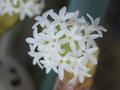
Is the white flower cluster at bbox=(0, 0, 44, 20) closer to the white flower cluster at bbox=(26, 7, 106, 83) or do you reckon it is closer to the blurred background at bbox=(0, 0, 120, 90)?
the blurred background at bbox=(0, 0, 120, 90)

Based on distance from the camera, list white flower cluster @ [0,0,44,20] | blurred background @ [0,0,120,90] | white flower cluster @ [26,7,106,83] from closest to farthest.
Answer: white flower cluster @ [26,7,106,83], white flower cluster @ [0,0,44,20], blurred background @ [0,0,120,90]

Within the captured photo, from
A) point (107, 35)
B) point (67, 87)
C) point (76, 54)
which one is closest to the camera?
point (76, 54)

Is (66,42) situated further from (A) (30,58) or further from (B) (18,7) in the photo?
(A) (30,58)

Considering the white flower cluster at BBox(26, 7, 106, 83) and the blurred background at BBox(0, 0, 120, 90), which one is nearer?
the white flower cluster at BBox(26, 7, 106, 83)

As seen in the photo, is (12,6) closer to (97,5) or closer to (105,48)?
(97,5)

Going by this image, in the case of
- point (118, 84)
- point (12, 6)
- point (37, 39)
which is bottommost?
point (118, 84)

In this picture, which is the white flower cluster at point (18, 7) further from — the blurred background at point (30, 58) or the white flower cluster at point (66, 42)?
the white flower cluster at point (66, 42)

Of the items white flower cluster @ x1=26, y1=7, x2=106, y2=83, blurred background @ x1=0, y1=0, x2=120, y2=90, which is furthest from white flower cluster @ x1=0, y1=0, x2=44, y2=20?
white flower cluster @ x1=26, y1=7, x2=106, y2=83

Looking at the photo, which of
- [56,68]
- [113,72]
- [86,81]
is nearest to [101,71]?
[113,72]

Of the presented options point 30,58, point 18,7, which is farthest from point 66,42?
point 30,58
